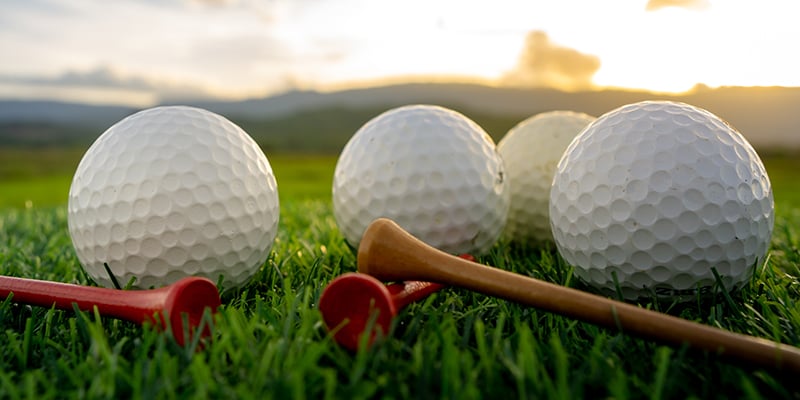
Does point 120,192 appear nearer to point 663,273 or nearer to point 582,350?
point 582,350

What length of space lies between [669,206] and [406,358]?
1.44 m

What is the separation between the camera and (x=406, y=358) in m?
2.01

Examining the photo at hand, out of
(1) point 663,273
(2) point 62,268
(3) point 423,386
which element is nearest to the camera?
(3) point 423,386

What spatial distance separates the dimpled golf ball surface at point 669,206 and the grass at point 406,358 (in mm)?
198

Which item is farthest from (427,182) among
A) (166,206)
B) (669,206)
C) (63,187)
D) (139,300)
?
(63,187)

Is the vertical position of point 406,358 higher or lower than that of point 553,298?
lower

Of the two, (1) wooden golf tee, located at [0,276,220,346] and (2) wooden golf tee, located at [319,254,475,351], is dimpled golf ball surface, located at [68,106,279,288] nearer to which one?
(1) wooden golf tee, located at [0,276,220,346]

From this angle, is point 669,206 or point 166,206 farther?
point 166,206

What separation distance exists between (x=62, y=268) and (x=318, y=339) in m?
2.35

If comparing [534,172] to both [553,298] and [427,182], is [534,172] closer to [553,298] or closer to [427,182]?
[427,182]

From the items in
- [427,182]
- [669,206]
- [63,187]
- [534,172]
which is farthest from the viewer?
[63,187]

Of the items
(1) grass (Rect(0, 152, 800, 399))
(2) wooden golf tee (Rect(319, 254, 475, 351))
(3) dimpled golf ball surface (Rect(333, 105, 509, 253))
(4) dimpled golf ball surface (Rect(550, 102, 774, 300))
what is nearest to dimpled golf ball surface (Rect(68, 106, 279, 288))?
(1) grass (Rect(0, 152, 800, 399))

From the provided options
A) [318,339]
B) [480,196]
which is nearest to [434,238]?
[480,196]

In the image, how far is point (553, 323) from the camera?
2.33 meters
